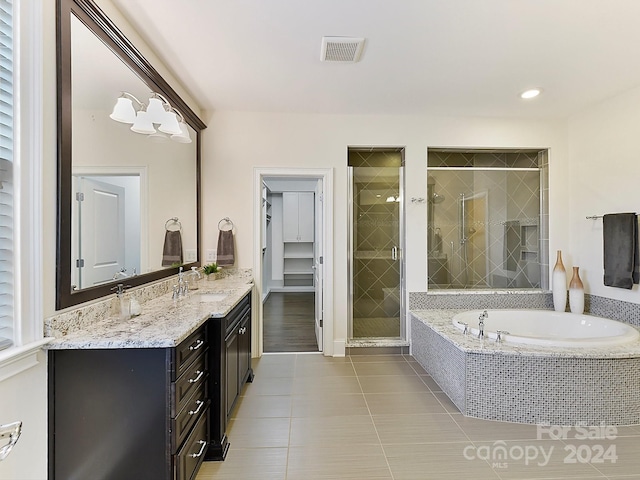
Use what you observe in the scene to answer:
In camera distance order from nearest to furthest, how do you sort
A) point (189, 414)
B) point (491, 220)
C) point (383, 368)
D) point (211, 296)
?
point (189, 414)
point (211, 296)
point (383, 368)
point (491, 220)

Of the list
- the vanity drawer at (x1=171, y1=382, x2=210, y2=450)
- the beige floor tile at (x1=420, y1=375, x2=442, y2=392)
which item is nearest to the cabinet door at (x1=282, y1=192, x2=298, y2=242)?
the beige floor tile at (x1=420, y1=375, x2=442, y2=392)

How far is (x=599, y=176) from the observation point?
329 cm

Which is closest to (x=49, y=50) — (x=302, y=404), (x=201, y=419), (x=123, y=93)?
(x=123, y=93)

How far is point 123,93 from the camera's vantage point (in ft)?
6.52

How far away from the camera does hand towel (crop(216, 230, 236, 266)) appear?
3.38m

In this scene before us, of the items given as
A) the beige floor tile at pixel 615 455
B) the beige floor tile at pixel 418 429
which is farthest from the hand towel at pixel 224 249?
the beige floor tile at pixel 615 455

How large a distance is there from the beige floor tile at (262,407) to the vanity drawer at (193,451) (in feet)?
1.72

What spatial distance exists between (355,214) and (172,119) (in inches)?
83.9

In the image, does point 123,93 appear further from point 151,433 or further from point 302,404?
point 302,404

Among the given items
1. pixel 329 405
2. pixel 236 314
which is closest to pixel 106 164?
pixel 236 314

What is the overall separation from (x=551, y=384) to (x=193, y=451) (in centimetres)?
235

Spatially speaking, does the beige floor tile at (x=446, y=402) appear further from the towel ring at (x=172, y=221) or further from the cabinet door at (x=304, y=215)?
the cabinet door at (x=304, y=215)

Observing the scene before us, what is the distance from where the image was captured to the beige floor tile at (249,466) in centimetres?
179

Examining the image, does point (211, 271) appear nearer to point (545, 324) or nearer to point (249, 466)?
point (249, 466)
